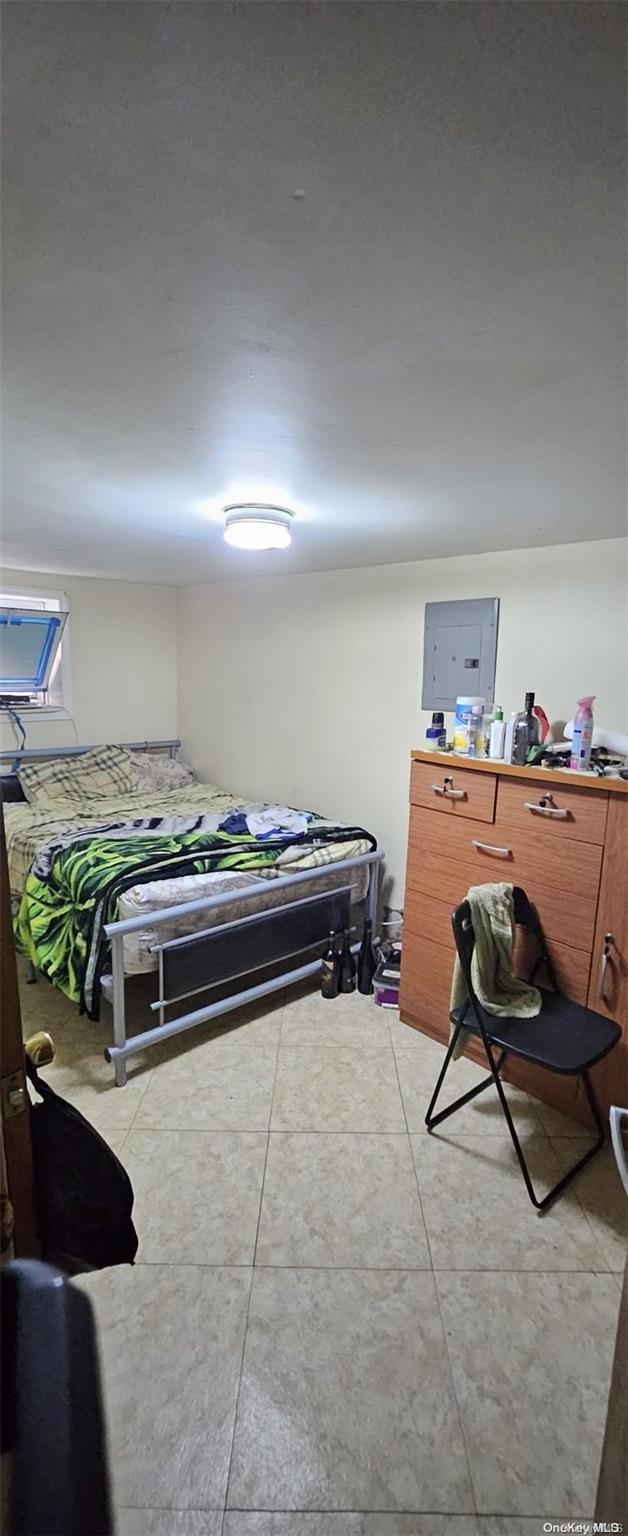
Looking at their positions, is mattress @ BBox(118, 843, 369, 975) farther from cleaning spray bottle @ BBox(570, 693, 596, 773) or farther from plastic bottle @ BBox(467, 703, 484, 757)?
cleaning spray bottle @ BBox(570, 693, 596, 773)

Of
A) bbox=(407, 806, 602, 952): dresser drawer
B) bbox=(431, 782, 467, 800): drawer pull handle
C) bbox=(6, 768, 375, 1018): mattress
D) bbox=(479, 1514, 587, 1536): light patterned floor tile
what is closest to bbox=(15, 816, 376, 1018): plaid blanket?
bbox=(6, 768, 375, 1018): mattress

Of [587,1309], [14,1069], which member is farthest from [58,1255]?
[587,1309]

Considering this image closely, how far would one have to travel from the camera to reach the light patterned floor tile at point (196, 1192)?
1573 millimetres

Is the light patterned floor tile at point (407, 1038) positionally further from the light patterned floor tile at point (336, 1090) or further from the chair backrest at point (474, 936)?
the chair backrest at point (474, 936)

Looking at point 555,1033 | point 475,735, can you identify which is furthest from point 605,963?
point 475,735

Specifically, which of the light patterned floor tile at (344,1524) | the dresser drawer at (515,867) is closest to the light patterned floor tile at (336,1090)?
the dresser drawer at (515,867)

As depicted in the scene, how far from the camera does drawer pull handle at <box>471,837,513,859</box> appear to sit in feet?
7.20

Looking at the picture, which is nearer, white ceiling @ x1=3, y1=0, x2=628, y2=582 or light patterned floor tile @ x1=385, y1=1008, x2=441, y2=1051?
white ceiling @ x1=3, y1=0, x2=628, y2=582

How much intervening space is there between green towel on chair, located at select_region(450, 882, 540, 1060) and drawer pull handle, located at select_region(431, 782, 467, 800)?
0.41 metres

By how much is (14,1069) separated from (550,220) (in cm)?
126

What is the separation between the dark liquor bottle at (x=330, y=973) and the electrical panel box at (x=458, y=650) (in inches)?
54.3

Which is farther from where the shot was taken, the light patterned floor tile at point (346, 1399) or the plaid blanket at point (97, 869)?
the plaid blanket at point (97, 869)

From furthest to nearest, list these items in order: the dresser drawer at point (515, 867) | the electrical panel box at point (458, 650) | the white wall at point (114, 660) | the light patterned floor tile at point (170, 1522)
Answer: the white wall at point (114, 660) < the electrical panel box at point (458, 650) < the dresser drawer at point (515, 867) < the light patterned floor tile at point (170, 1522)

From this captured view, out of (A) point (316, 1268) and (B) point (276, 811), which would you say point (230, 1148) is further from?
(B) point (276, 811)
